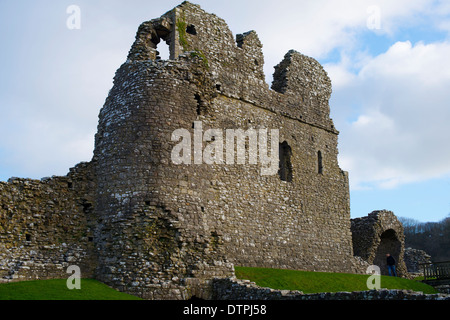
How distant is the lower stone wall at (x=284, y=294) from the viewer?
9.76 metres

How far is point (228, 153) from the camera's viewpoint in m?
18.8

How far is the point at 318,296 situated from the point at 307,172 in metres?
11.3

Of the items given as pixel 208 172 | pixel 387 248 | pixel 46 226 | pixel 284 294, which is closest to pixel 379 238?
pixel 387 248

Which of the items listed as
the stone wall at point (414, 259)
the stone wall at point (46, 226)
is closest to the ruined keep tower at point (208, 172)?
the stone wall at point (46, 226)

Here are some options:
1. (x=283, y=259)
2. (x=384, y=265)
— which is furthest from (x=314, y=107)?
(x=384, y=265)

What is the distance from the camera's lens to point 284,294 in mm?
12344

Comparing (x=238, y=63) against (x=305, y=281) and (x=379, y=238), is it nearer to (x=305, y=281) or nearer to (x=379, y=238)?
(x=305, y=281)

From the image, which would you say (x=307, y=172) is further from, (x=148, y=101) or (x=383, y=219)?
(x=148, y=101)

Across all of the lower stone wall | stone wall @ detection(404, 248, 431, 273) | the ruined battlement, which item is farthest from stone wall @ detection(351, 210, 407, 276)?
the lower stone wall

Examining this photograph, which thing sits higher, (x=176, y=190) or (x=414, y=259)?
(x=176, y=190)

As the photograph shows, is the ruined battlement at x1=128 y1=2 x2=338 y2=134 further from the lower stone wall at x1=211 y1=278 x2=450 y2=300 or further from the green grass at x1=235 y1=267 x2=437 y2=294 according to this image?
the lower stone wall at x1=211 y1=278 x2=450 y2=300

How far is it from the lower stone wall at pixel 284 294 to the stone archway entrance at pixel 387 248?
605 inches

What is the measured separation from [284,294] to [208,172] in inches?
203

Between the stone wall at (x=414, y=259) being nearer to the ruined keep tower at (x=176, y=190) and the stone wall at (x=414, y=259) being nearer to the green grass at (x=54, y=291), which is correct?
the ruined keep tower at (x=176, y=190)
